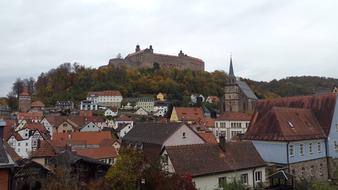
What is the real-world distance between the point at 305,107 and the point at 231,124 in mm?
41134

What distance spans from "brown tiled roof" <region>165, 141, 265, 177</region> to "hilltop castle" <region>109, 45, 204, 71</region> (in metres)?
138

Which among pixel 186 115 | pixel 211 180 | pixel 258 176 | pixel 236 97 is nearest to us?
pixel 211 180

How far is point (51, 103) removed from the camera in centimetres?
12781

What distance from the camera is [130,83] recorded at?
14088 cm

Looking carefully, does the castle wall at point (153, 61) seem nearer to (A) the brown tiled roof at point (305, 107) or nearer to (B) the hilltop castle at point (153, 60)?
(B) the hilltop castle at point (153, 60)

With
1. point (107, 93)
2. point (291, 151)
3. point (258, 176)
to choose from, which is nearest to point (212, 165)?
point (258, 176)

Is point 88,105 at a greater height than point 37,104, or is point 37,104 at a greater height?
point 37,104

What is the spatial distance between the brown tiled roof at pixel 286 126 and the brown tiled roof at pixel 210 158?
416cm

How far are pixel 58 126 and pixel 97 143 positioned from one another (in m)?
30.4

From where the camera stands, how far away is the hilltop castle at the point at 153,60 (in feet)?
559

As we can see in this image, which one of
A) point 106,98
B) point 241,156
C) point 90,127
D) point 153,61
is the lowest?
point 90,127

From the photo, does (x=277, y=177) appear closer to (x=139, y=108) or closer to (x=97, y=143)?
(x=97, y=143)

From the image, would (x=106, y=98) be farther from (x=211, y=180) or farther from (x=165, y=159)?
(x=211, y=180)

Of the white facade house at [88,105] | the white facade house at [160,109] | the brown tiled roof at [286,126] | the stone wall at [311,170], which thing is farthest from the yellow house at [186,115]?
the stone wall at [311,170]
